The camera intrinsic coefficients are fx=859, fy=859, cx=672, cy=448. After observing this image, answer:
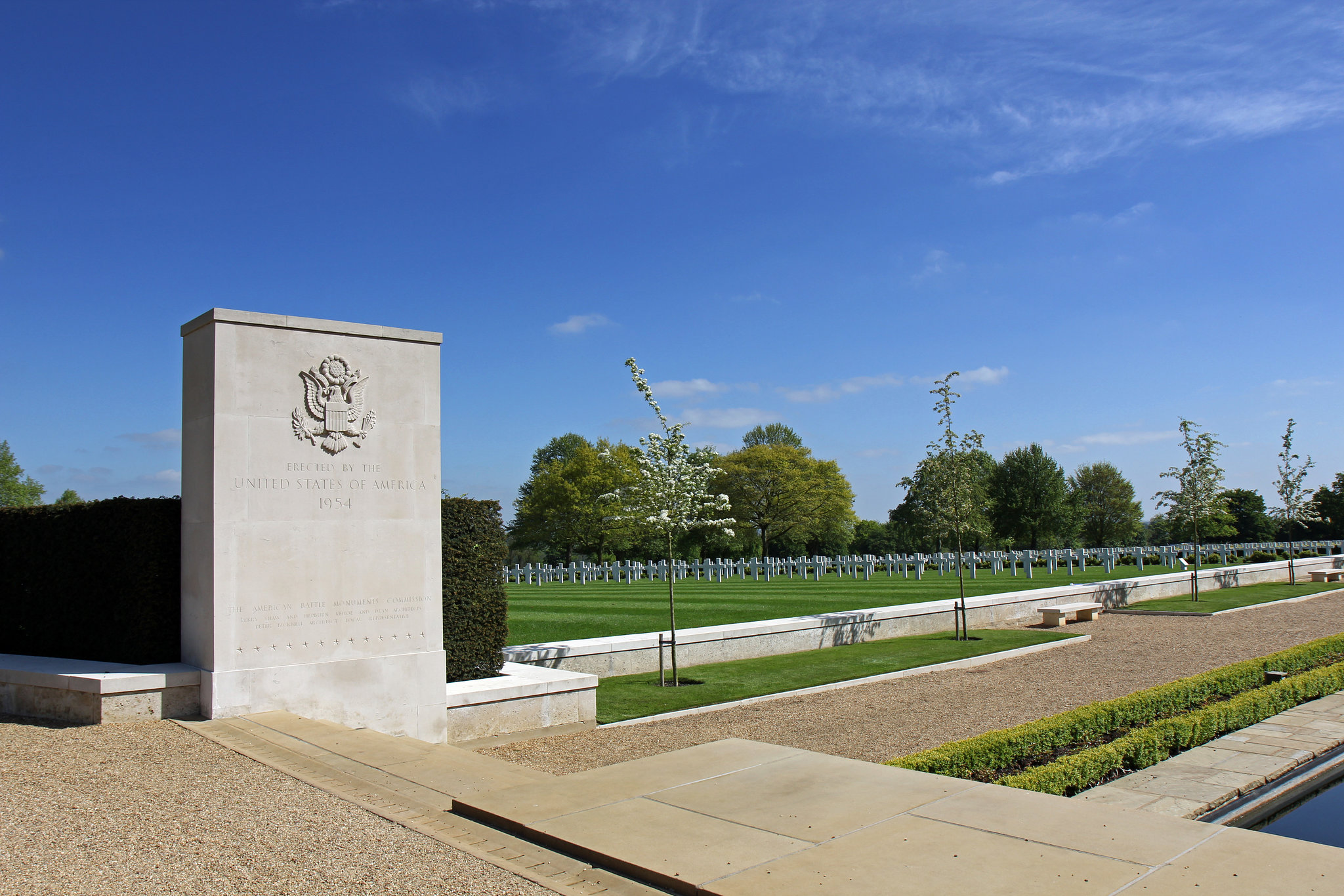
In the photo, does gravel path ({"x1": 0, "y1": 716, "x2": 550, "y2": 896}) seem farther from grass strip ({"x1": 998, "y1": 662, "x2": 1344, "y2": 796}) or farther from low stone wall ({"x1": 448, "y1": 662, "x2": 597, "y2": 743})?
grass strip ({"x1": 998, "y1": 662, "x2": 1344, "y2": 796})

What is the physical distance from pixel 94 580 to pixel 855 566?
37.7 m

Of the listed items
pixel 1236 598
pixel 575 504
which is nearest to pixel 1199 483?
pixel 1236 598

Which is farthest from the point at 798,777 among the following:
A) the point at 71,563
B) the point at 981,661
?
the point at 981,661

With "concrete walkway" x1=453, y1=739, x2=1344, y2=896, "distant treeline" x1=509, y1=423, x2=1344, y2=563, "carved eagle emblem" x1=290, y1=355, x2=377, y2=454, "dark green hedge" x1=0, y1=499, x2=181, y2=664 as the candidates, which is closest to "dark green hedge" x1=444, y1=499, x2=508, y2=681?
"carved eagle emblem" x1=290, y1=355, x2=377, y2=454

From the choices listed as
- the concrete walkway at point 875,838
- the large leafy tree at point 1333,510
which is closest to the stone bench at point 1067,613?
the concrete walkway at point 875,838

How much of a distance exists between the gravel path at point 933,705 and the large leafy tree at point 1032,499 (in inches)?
1883

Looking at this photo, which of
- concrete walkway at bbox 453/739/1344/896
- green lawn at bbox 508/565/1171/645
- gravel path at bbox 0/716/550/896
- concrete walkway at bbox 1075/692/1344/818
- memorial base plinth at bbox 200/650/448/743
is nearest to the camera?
concrete walkway at bbox 453/739/1344/896

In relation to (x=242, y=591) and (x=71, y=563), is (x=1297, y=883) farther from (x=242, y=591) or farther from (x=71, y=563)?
(x=71, y=563)

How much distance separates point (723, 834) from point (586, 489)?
48.2m

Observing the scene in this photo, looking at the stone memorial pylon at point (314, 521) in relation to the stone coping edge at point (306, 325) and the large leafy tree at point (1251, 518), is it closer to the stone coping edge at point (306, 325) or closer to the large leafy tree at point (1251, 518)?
the stone coping edge at point (306, 325)

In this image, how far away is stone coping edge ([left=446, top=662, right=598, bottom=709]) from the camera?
8.61 metres

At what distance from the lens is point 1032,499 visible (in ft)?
208

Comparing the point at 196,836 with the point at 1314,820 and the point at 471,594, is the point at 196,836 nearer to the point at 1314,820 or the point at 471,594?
the point at 471,594

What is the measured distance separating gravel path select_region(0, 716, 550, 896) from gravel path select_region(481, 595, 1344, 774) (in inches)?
121
